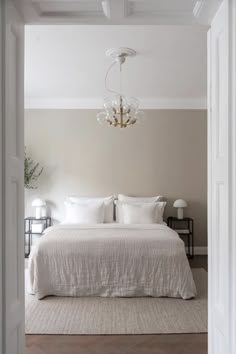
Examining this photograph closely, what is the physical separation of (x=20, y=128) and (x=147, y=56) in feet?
8.89

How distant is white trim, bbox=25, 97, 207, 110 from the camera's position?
19.2 ft

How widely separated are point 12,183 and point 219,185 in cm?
91

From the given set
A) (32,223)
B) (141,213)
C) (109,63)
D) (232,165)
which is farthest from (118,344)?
(32,223)

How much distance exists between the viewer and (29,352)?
8.31ft

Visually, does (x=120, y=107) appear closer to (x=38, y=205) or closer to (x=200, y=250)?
(x=38, y=205)

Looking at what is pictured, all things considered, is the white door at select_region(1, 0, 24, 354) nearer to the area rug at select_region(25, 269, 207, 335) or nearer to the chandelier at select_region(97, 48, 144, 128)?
the area rug at select_region(25, 269, 207, 335)

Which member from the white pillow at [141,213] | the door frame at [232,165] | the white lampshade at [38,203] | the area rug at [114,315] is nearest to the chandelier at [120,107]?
the white pillow at [141,213]

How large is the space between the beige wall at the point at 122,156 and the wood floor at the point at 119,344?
3262 millimetres

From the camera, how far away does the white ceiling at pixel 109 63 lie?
3.27 metres

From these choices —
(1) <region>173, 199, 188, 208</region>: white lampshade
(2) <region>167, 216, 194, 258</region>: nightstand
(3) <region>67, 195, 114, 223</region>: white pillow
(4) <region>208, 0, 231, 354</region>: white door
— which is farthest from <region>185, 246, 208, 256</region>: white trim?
(4) <region>208, 0, 231, 354</region>: white door

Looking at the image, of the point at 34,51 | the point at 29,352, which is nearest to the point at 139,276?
the point at 29,352

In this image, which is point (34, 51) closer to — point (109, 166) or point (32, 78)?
point (32, 78)

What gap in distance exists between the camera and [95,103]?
587 centimetres

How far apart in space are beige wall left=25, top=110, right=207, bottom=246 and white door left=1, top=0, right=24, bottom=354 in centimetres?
437
